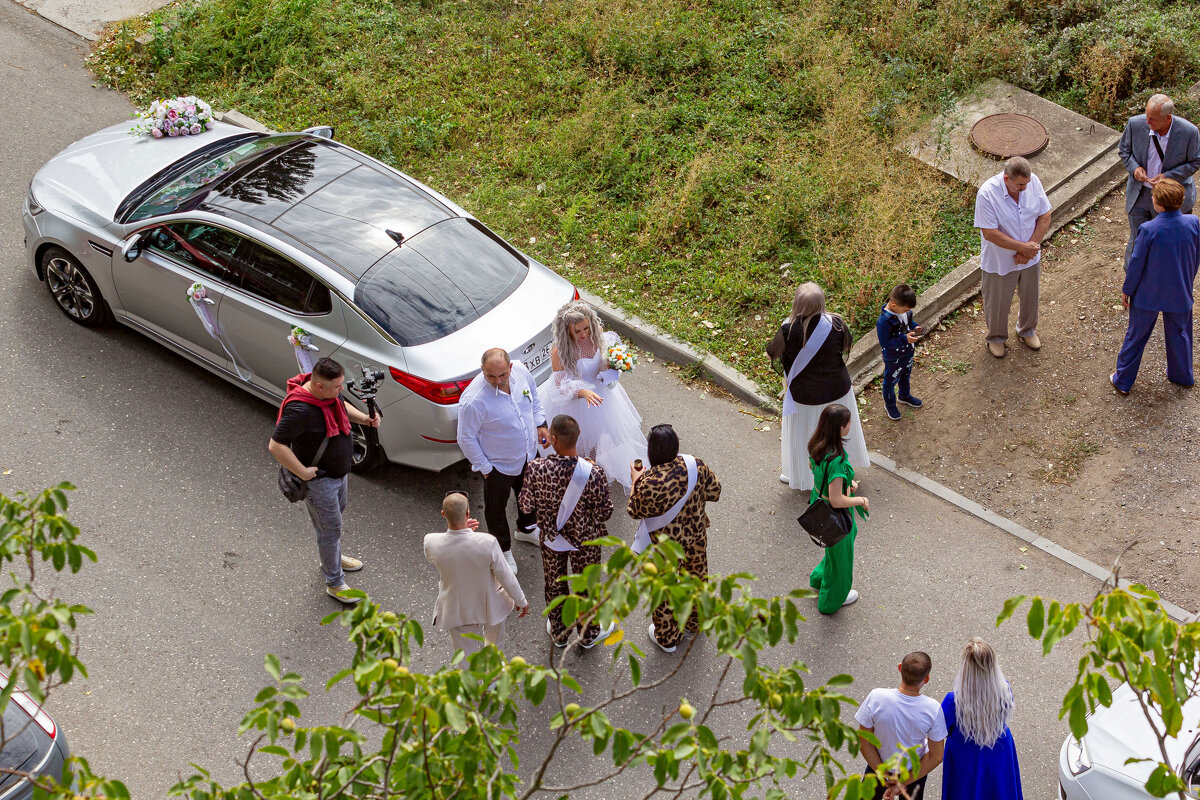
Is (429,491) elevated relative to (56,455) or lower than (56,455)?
lower

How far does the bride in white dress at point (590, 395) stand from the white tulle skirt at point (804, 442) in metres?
1.11

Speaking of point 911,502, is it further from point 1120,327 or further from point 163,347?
point 163,347

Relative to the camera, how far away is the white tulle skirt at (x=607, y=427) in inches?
290

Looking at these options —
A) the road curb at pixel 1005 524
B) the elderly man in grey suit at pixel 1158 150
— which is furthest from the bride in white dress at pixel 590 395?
the elderly man in grey suit at pixel 1158 150

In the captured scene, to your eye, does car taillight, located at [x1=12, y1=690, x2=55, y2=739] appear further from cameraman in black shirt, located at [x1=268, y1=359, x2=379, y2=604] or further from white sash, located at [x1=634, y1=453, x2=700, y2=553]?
white sash, located at [x1=634, y1=453, x2=700, y2=553]

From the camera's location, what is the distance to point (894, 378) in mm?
8242

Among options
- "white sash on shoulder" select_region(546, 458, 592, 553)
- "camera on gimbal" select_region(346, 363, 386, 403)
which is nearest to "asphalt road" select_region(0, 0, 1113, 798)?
"camera on gimbal" select_region(346, 363, 386, 403)

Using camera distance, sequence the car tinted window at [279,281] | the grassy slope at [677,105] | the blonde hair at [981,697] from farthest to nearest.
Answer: the grassy slope at [677,105]
the car tinted window at [279,281]
the blonde hair at [981,697]

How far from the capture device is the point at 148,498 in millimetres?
7668

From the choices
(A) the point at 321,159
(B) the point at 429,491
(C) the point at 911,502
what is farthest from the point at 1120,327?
(A) the point at 321,159

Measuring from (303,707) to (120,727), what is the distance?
41.8 inches

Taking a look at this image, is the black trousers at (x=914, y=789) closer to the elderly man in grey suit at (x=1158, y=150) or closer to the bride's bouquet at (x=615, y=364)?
the bride's bouquet at (x=615, y=364)

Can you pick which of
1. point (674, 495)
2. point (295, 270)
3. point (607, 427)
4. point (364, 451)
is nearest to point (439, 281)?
point (295, 270)

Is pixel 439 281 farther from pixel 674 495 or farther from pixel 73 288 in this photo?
pixel 73 288
